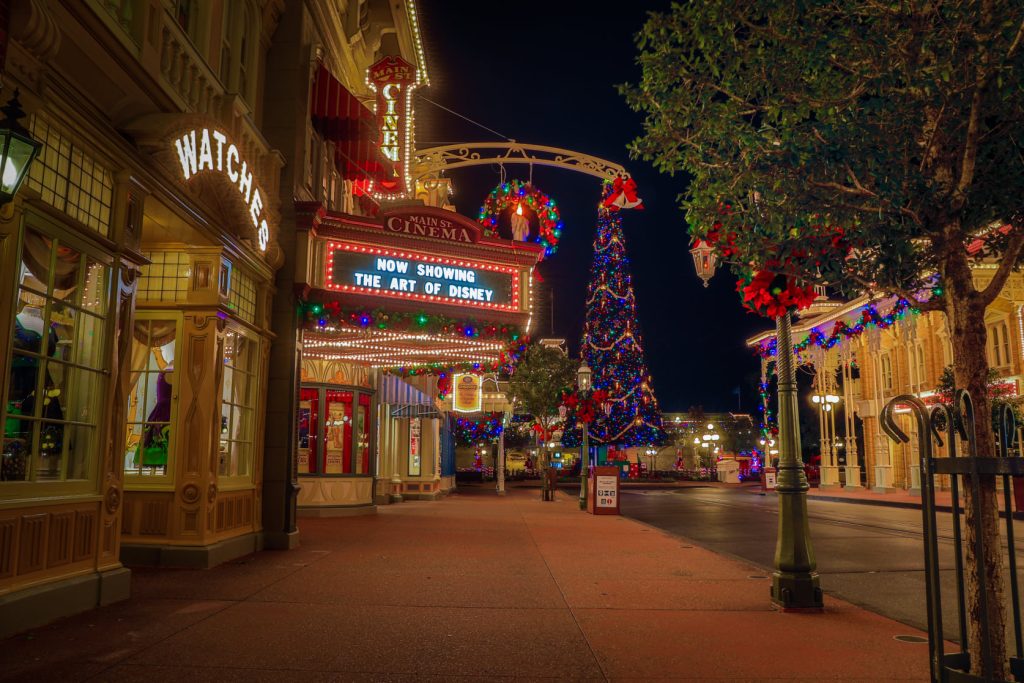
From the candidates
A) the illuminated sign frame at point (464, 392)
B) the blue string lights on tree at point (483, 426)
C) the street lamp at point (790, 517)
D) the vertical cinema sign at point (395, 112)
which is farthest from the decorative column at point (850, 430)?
the street lamp at point (790, 517)

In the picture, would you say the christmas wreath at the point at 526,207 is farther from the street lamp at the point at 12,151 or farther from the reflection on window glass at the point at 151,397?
the street lamp at the point at 12,151

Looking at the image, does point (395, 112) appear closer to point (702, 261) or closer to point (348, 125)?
point (348, 125)

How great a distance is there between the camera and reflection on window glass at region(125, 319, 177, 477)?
9.96m

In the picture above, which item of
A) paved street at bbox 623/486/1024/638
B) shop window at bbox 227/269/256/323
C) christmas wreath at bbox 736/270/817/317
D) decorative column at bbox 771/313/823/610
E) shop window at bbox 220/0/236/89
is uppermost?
shop window at bbox 220/0/236/89

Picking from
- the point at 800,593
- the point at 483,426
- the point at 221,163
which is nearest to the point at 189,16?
the point at 221,163

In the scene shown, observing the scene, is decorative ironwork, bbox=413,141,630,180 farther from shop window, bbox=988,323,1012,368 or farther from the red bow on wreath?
shop window, bbox=988,323,1012,368

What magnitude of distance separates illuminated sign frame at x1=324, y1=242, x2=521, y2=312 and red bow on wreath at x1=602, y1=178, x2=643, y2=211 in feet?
10.5

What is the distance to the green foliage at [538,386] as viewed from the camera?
130 feet

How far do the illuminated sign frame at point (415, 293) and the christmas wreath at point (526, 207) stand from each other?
3.88 m

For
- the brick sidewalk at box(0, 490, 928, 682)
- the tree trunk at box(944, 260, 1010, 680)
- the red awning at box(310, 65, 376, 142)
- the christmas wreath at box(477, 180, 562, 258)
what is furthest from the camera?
the christmas wreath at box(477, 180, 562, 258)

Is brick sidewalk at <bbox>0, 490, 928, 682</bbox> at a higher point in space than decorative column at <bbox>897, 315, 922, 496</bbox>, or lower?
lower

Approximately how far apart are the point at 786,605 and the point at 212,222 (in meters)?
7.88

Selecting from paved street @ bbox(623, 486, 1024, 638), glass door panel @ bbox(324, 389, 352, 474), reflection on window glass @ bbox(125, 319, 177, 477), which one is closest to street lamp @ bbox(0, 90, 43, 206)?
reflection on window glass @ bbox(125, 319, 177, 477)

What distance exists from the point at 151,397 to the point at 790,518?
26.1 feet
